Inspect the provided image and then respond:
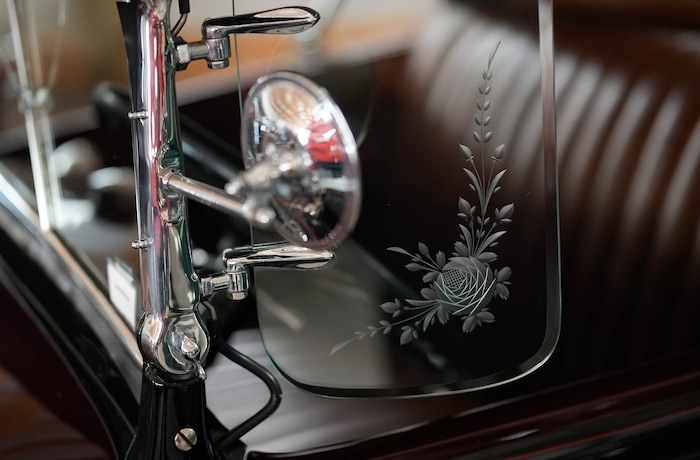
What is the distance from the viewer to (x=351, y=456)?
56cm

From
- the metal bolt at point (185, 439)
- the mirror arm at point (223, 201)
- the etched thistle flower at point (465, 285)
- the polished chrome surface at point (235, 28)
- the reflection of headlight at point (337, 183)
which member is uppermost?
the polished chrome surface at point (235, 28)

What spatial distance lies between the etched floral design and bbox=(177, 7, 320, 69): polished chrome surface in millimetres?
147

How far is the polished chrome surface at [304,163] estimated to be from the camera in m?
0.36

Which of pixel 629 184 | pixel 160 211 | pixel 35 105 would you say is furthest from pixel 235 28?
pixel 35 105

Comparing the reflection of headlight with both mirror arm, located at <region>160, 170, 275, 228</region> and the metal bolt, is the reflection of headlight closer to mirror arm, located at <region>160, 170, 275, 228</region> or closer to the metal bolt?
mirror arm, located at <region>160, 170, 275, 228</region>

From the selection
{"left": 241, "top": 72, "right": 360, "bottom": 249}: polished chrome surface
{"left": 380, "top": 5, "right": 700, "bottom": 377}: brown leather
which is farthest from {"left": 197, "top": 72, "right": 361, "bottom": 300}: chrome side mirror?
{"left": 380, "top": 5, "right": 700, "bottom": 377}: brown leather

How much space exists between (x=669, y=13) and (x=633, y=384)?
20.2 inches

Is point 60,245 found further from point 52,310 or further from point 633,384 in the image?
point 633,384

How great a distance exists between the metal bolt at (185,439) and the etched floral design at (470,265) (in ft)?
0.40

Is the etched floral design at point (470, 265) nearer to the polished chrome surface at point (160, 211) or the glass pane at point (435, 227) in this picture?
the glass pane at point (435, 227)

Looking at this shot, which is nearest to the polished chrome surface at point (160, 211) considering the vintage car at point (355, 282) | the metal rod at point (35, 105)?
the vintage car at point (355, 282)

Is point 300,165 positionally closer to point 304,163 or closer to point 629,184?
point 304,163

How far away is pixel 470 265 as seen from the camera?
563 millimetres

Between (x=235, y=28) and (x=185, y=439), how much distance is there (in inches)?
10.8
